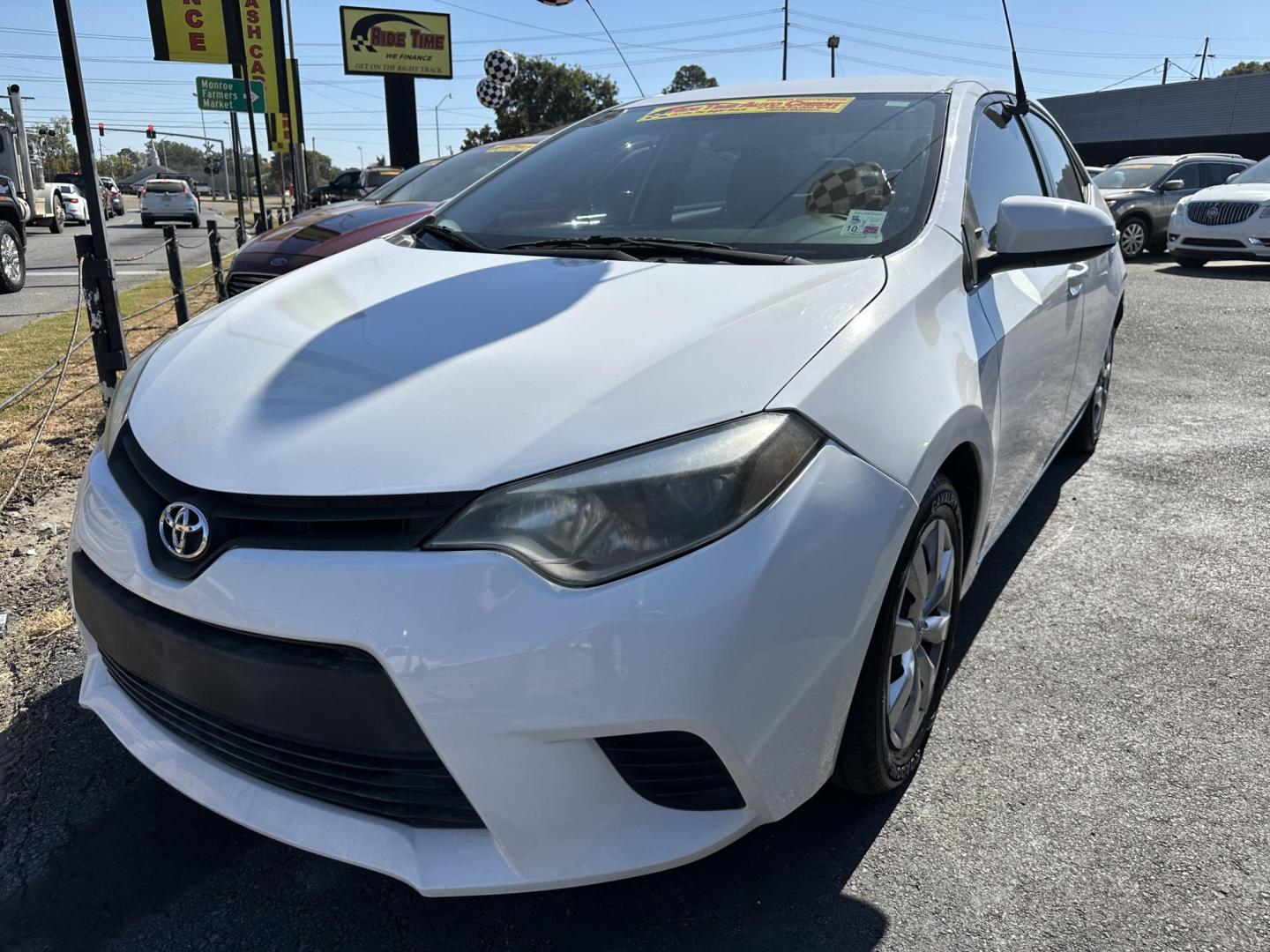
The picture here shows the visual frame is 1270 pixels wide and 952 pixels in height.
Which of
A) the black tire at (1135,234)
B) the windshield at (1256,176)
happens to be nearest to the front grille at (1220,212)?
the windshield at (1256,176)

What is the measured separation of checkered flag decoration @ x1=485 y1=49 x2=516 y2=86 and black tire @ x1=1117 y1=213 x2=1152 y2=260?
1081cm

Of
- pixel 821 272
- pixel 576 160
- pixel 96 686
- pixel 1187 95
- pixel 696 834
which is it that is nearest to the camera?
pixel 696 834

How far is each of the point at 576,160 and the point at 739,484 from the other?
194cm

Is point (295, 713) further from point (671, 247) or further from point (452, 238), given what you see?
point (452, 238)

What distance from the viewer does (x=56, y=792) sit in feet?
7.22

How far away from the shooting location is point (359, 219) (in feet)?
22.2

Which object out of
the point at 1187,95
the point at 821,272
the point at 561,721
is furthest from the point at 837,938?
the point at 1187,95

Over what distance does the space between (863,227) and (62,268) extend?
15522mm

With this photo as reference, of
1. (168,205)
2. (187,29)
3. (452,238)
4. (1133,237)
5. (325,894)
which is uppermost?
(187,29)

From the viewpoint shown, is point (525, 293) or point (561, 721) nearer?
point (561, 721)

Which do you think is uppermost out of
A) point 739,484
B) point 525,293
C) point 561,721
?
point 525,293

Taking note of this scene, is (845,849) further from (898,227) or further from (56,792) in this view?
(56,792)

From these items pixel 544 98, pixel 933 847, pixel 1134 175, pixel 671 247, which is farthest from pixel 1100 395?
pixel 544 98

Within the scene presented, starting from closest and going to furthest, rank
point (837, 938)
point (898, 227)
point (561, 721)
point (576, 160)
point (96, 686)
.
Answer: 1. point (561, 721)
2. point (837, 938)
3. point (96, 686)
4. point (898, 227)
5. point (576, 160)
